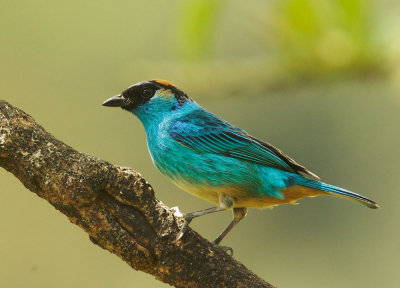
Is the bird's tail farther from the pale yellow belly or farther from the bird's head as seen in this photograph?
the bird's head

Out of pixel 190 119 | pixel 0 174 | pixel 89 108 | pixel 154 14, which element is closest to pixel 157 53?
pixel 154 14

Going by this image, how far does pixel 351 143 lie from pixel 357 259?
184 cm

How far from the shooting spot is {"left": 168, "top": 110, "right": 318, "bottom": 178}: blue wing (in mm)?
4117

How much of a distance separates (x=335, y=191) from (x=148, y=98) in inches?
56.0

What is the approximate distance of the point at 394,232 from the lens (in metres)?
9.50

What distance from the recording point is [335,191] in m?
3.96

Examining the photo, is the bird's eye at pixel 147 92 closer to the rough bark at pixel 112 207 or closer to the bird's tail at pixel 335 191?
the bird's tail at pixel 335 191

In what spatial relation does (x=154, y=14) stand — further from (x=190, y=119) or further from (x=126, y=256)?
(x=126, y=256)

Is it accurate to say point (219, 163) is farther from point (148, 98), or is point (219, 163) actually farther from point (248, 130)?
point (248, 130)

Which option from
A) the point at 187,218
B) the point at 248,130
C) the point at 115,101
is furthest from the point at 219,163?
the point at 248,130

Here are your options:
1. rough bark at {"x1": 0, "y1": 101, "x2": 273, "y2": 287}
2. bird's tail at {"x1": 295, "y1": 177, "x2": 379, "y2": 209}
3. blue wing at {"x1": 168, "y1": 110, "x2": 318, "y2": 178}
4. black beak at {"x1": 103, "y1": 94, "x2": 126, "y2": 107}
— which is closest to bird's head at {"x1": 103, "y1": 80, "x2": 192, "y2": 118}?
black beak at {"x1": 103, "y1": 94, "x2": 126, "y2": 107}

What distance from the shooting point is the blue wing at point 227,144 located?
4117 millimetres

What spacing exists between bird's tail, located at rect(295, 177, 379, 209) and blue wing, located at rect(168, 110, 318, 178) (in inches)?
2.5

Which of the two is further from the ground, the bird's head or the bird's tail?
the bird's tail
